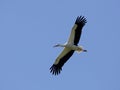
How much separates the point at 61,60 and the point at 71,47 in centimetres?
101

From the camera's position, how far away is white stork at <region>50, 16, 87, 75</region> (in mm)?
33406

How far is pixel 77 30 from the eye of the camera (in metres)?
33.3

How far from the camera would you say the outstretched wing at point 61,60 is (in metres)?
34.0

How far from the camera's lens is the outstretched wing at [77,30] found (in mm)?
33344

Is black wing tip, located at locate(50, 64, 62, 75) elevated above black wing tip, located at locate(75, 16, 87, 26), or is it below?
below

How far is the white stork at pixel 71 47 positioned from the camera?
1315 inches

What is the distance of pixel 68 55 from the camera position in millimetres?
34031

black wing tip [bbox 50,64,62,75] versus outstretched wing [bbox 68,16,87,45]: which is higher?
outstretched wing [bbox 68,16,87,45]

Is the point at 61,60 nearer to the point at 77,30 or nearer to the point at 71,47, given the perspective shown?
the point at 71,47

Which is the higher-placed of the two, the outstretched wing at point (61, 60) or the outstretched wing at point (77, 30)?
the outstretched wing at point (77, 30)

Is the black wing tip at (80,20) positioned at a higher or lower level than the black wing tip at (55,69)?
higher

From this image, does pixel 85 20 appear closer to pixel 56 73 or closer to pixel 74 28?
pixel 74 28

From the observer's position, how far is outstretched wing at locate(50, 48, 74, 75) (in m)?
34.0

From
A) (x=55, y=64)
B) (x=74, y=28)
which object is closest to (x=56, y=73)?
(x=55, y=64)
